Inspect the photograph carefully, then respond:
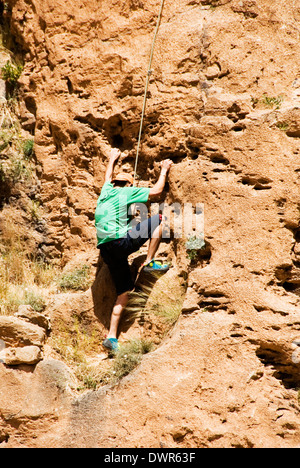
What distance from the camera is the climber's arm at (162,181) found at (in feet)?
20.1

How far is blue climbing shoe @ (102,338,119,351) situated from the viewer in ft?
19.3

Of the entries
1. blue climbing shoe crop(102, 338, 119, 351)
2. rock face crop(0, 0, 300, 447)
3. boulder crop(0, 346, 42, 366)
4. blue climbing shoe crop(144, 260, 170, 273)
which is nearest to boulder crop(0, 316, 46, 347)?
boulder crop(0, 346, 42, 366)

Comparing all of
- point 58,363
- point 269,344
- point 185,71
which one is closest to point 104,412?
point 58,363

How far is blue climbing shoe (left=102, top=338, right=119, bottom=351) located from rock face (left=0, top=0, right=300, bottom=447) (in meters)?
0.68

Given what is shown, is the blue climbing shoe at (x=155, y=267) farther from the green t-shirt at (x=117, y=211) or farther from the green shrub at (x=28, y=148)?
the green shrub at (x=28, y=148)

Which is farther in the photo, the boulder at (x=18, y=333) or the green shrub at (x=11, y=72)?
the green shrub at (x=11, y=72)

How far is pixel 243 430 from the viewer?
15.7ft

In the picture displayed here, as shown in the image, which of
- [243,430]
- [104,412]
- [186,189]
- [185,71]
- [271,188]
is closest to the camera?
[243,430]

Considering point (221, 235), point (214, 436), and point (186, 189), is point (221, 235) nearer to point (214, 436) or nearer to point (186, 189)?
point (186, 189)

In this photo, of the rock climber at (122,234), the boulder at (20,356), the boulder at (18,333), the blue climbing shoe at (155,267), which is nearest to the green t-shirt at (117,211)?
the rock climber at (122,234)

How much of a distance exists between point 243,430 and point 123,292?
Result: 1.97m

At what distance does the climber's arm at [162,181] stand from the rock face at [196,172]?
0.30 feet

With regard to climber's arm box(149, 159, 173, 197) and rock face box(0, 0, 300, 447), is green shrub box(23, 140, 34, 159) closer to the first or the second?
rock face box(0, 0, 300, 447)

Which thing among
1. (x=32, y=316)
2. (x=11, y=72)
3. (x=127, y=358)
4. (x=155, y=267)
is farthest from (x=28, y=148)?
(x=127, y=358)
